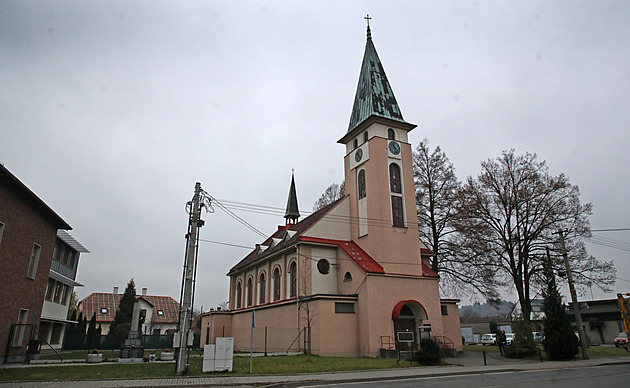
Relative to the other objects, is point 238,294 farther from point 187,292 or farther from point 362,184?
point 187,292

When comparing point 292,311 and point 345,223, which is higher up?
point 345,223

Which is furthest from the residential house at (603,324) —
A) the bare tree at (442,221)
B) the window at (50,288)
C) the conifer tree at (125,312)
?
the window at (50,288)

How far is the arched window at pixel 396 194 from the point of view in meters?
30.4

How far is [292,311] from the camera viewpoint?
96.4 ft

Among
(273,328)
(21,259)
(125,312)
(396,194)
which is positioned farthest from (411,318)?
(125,312)

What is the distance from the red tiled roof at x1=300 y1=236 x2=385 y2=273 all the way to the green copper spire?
916 centimetres

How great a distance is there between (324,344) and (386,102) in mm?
18715

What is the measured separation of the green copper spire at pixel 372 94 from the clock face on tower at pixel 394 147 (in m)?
1.96

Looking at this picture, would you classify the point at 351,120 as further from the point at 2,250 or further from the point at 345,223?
the point at 2,250

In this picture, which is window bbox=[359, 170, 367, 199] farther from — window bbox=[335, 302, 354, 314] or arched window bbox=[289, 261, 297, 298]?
window bbox=[335, 302, 354, 314]

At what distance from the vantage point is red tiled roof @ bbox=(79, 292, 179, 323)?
2331 inches

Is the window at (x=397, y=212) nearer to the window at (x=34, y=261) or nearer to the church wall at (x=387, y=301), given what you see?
the church wall at (x=387, y=301)

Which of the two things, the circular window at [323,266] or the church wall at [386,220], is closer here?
the church wall at [386,220]

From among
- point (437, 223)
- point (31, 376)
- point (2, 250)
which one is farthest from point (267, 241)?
point (31, 376)
